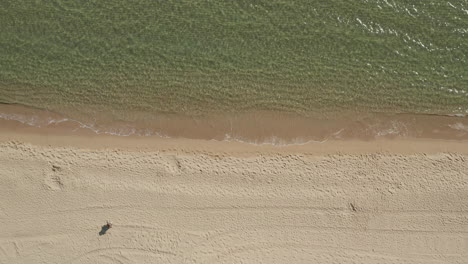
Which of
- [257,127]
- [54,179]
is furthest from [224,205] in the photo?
[54,179]

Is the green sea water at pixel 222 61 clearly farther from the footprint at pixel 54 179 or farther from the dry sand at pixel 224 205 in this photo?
the footprint at pixel 54 179

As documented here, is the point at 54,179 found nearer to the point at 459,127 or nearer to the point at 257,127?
the point at 257,127

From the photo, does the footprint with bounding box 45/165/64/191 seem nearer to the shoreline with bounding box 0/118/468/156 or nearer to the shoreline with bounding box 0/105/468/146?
the shoreline with bounding box 0/118/468/156

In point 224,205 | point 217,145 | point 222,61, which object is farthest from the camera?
point 222,61

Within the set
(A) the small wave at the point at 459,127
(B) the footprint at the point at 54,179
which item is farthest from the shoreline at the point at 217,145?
(B) the footprint at the point at 54,179

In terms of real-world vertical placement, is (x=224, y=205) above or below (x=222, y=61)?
below

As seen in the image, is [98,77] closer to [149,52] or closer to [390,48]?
[149,52]
